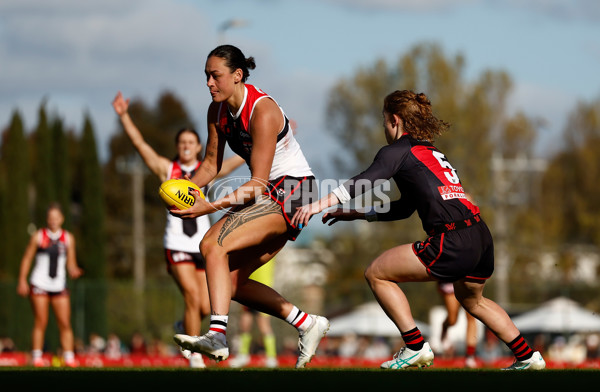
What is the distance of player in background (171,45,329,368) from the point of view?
7.01m

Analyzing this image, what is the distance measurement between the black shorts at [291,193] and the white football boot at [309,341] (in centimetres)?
80

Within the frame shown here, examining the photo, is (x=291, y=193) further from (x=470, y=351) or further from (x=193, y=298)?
(x=470, y=351)

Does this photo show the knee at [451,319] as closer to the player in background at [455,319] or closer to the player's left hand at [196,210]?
the player in background at [455,319]

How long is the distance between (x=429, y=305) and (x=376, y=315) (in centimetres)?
893

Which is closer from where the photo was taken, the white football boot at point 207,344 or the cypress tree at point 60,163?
the white football boot at point 207,344

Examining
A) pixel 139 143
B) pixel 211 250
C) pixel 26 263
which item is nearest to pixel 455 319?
pixel 139 143

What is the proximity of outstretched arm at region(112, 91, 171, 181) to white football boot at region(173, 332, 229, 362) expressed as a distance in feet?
12.0

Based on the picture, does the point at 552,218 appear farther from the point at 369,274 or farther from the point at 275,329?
the point at 369,274

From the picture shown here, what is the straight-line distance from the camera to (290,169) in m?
7.41

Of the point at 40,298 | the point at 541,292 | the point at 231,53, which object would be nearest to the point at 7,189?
the point at 541,292

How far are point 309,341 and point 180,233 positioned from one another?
2.96 m
